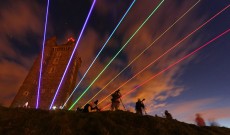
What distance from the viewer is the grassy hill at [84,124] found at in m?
10.7

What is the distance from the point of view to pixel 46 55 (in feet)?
229

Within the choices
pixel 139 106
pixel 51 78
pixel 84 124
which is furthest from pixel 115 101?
pixel 51 78

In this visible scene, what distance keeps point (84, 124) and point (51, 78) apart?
Answer: 55020 millimetres

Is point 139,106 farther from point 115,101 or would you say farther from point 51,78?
point 51,78

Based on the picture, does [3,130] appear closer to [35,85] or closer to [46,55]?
[35,85]

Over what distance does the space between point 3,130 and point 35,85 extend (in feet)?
174

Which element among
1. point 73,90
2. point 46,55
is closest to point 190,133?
point 73,90

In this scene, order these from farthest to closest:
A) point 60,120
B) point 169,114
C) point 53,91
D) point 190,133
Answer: point 53,91, point 169,114, point 190,133, point 60,120

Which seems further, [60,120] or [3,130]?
[60,120]

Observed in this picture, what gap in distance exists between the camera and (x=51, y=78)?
207 feet

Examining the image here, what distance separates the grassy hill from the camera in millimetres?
10672

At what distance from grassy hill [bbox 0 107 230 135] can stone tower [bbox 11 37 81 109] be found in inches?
1765

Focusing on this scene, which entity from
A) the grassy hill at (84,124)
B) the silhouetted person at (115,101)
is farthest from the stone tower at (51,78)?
the grassy hill at (84,124)

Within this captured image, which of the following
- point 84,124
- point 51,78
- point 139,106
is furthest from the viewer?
point 51,78
